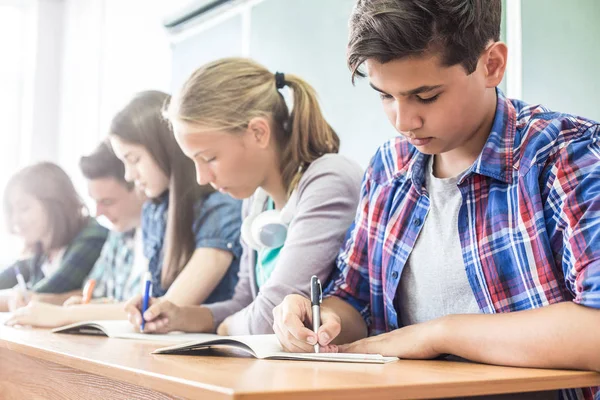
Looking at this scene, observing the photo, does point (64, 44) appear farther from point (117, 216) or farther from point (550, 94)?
point (550, 94)

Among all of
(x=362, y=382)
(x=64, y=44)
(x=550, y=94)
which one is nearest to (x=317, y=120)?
(x=550, y=94)

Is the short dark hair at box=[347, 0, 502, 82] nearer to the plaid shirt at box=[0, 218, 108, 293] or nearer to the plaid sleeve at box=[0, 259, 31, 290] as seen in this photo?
the plaid shirt at box=[0, 218, 108, 293]

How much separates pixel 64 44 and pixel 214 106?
3349mm

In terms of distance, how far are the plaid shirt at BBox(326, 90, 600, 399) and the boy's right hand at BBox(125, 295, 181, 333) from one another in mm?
494

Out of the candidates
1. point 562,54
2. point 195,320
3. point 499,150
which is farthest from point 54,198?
point 499,150

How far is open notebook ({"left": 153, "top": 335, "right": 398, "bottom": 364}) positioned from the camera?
98 centimetres

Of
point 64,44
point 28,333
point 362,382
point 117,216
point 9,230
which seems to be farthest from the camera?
point 64,44

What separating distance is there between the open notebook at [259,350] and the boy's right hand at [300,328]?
2 centimetres

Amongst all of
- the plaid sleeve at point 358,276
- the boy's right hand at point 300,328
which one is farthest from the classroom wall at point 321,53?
the boy's right hand at point 300,328

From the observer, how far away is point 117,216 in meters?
2.63

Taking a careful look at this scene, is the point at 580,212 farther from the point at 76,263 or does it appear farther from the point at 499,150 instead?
the point at 76,263

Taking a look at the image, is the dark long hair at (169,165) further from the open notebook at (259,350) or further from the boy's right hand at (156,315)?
the open notebook at (259,350)

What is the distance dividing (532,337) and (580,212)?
19 cm

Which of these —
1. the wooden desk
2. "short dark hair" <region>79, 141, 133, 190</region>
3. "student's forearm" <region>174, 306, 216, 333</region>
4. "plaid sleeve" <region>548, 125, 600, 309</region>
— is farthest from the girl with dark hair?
"plaid sleeve" <region>548, 125, 600, 309</region>
